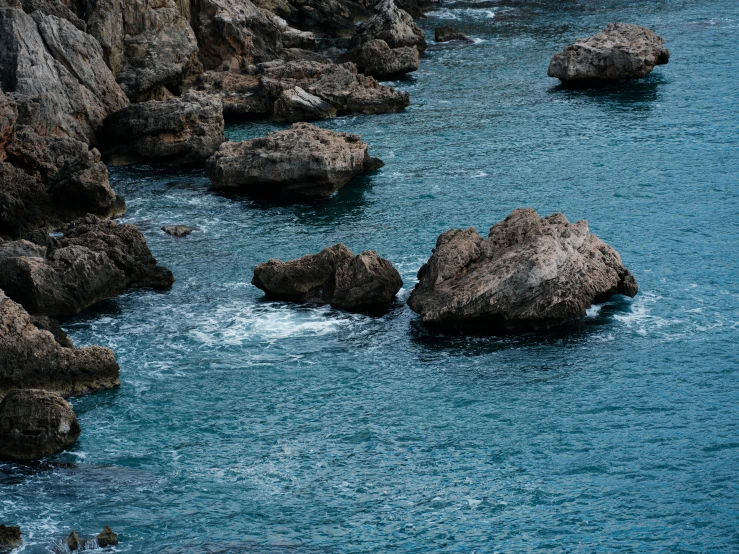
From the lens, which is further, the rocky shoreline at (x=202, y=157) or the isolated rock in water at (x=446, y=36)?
the isolated rock in water at (x=446, y=36)

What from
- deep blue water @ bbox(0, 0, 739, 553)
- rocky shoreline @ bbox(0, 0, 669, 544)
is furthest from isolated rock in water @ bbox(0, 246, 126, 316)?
deep blue water @ bbox(0, 0, 739, 553)

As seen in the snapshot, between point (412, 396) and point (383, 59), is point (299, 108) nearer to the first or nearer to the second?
point (383, 59)

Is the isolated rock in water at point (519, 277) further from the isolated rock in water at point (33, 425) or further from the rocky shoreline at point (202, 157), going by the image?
the isolated rock in water at point (33, 425)

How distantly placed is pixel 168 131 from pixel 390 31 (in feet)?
92.5

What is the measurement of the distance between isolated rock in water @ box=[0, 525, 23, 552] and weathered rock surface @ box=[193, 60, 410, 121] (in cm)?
4474

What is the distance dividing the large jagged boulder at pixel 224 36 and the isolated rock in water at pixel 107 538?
53.7 metres

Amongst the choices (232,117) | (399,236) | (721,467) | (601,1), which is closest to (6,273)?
(399,236)

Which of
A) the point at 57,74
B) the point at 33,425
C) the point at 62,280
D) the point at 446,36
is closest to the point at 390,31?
the point at 446,36

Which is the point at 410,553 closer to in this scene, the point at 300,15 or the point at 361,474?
the point at 361,474

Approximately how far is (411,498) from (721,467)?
8.94 metres

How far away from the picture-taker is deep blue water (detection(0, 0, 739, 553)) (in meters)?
29.9

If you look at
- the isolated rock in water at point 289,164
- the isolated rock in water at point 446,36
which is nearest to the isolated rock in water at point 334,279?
the isolated rock in water at point 289,164

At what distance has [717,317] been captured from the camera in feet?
133

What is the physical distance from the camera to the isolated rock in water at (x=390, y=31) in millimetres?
84562
